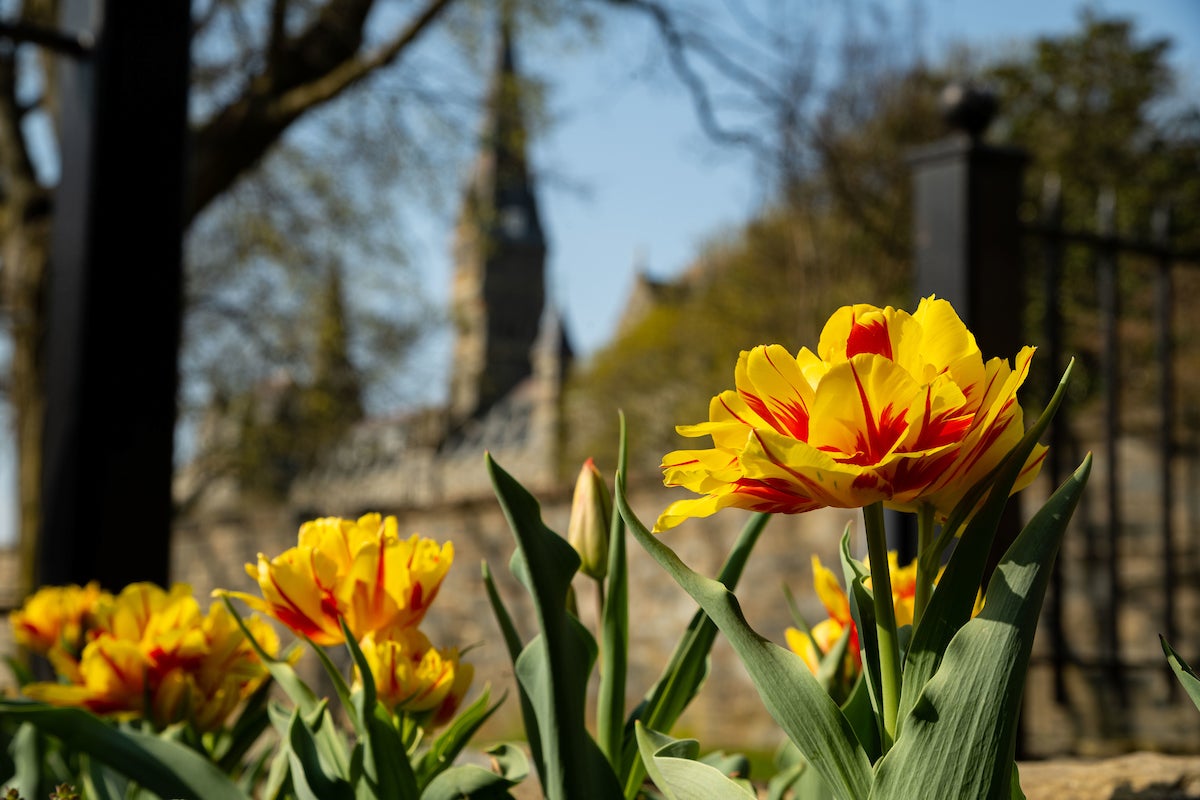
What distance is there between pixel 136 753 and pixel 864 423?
48cm

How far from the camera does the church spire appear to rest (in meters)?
8.56

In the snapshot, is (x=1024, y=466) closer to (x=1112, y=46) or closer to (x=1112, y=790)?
(x=1112, y=790)

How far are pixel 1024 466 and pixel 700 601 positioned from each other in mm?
170

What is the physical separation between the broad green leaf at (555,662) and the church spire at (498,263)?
762 centimetres

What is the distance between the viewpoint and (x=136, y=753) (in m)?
0.73

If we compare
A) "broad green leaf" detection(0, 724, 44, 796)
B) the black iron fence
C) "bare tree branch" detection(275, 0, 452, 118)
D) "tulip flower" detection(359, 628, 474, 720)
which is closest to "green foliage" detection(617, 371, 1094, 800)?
"tulip flower" detection(359, 628, 474, 720)

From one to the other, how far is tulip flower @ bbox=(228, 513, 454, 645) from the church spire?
7.56m

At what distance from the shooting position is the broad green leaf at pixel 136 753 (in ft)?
2.29

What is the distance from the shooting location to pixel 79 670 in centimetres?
105

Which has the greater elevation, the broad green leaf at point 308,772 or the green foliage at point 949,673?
the green foliage at point 949,673

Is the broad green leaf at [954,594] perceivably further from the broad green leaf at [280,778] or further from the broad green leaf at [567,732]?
the broad green leaf at [280,778]

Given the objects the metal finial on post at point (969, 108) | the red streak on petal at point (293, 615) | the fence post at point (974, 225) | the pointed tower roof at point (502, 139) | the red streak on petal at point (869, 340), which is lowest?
the red streak on petal at point (293, 615)

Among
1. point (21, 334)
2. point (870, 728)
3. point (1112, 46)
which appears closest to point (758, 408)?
point (870, 728)

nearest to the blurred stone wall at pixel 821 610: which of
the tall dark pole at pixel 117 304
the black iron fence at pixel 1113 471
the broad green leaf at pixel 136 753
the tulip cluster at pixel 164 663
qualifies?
the black iron fence at pixel 1113 471
